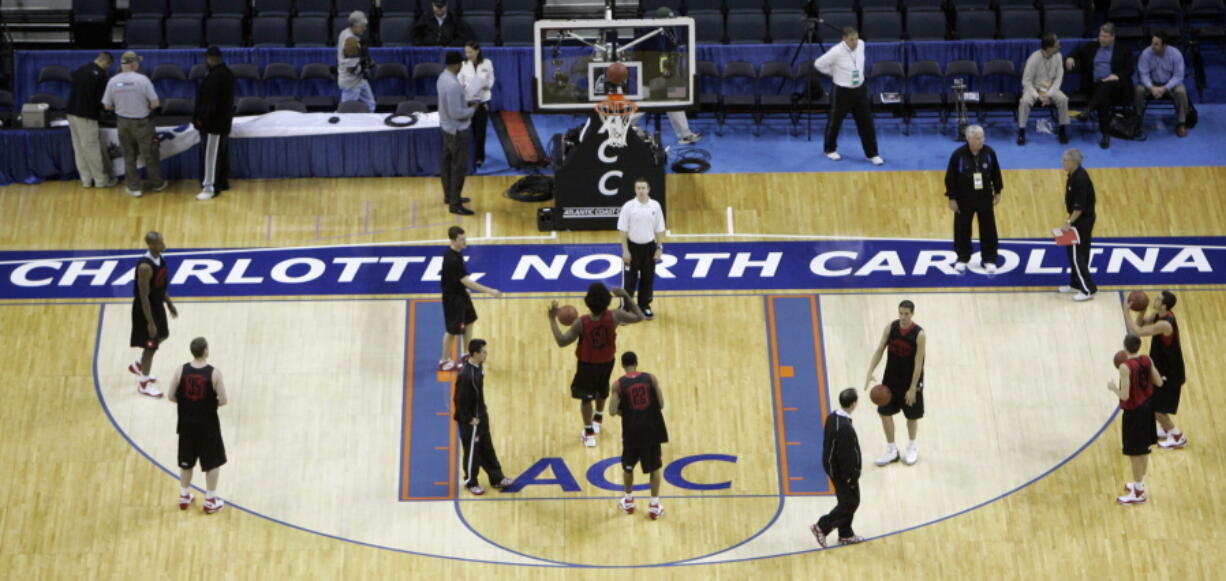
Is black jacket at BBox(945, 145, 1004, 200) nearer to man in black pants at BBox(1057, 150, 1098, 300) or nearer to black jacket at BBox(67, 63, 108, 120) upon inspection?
man in black pants at BBox(1057, 150, 1098, 300)

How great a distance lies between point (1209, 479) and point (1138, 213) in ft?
13.1

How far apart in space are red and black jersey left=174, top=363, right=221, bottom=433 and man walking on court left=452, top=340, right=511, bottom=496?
1896 millimetres

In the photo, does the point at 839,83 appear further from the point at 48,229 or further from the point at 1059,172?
the point at 48,229

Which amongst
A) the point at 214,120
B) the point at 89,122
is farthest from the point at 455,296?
the point at 89,122

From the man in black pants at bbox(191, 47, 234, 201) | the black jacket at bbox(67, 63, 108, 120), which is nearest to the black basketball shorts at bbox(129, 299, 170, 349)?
the man in black pants at bbox(191, 47, 234, 201)

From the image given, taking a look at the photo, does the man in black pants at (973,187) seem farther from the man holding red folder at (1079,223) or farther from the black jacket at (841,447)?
the black jacket at (841,447)

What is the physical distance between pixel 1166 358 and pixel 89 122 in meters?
11.0

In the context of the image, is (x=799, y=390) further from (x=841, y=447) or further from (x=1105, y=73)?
(x=1105, y=73)

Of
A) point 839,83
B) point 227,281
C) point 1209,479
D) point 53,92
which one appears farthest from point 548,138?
point 1209,479

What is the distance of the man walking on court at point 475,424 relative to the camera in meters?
13.1

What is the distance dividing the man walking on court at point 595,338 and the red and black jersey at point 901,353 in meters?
2.05

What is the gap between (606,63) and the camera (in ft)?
56.4

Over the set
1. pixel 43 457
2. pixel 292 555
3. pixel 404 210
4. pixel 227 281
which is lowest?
pixel 292 555

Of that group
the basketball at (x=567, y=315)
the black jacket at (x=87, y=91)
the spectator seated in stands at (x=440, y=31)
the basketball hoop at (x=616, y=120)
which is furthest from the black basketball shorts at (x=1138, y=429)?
the black jacket at (x=87, y=91)
